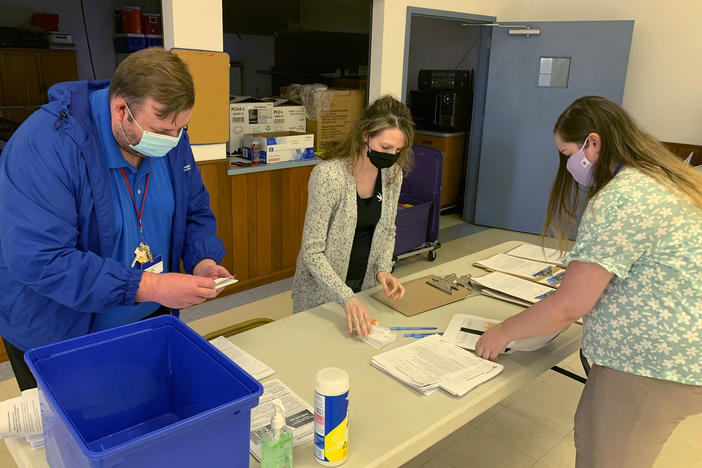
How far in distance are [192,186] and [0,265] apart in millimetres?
593

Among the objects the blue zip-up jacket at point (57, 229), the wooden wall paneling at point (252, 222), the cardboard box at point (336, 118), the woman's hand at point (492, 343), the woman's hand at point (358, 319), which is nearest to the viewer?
the blue zip-up jacket at point (57, 229)

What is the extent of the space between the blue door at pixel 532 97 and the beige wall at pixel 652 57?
0.33m

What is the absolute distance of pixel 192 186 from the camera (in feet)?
5.85

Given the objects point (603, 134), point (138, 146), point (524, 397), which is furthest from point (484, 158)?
point (138, 146)

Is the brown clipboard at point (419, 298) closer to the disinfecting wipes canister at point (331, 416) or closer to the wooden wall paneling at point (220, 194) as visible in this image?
the disinfecting wipes canister at point (331, 416)

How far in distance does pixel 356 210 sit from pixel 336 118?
2.66m

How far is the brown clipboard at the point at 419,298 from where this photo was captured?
1968 mm

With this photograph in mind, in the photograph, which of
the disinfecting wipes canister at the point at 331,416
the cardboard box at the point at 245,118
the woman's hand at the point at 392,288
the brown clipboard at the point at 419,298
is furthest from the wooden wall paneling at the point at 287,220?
the disinfecting wipes canister at the point at 331,416

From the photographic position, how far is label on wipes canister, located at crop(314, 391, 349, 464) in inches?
43.2

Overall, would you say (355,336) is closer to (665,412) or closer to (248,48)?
(665,412)

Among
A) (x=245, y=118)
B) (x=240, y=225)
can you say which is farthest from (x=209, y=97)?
(x=240, y=225)

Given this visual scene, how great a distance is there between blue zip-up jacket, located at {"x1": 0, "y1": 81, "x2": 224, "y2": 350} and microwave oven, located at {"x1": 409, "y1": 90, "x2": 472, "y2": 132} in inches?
191

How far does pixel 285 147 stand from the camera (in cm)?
407

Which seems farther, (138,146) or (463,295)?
(463,295)
